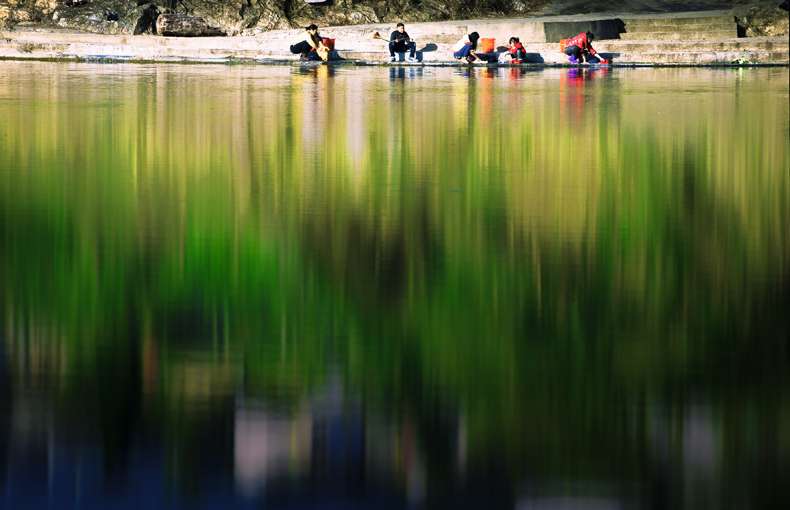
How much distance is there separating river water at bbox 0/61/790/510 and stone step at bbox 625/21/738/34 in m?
20.1

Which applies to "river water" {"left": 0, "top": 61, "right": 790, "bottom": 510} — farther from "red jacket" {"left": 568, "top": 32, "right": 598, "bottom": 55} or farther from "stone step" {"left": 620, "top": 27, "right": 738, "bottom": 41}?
"stone step" {"left": 620, "top": 27, "right": 738, "bottom": 41}

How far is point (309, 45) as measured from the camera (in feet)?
76.6

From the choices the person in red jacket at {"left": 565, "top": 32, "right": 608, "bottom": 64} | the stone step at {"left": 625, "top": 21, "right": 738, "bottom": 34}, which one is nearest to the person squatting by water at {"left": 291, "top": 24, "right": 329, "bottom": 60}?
the person in red jacket at {"left": 565, "top": 32, "right": 608, "bottom": 64}

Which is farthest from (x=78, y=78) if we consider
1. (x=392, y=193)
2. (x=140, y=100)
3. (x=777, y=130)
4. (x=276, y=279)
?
(x=276, y=279)

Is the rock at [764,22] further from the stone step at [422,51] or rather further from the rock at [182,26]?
the rock at [182,26]

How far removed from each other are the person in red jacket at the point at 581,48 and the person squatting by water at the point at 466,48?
6.48ft

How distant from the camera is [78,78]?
1645cm

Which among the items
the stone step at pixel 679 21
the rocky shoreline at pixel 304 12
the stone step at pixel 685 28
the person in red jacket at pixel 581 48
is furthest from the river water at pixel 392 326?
the rocky shoreline at pixel 304 12

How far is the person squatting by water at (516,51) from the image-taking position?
23297mm

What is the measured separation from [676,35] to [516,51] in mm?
5505

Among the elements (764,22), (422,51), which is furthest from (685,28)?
(422,51)

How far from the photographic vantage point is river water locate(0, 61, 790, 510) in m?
2.22

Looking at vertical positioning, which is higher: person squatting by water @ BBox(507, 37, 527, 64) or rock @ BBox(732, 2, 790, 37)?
rock @ BBox(732, 2, 790, 37)

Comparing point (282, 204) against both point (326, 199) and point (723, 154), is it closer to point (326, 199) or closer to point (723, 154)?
point (326, 199)
